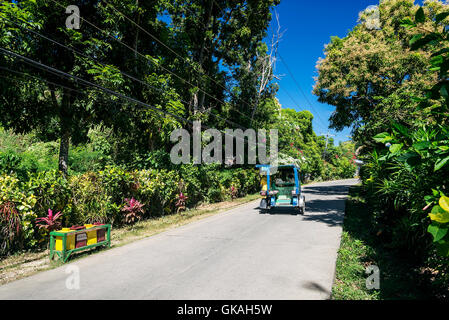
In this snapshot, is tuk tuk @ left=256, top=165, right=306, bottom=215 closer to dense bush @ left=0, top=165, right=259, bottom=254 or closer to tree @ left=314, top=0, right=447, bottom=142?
tree @ left=314, top=0, right=447, bottom=142

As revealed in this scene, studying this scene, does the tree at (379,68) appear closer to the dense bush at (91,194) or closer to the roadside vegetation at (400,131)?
the roadside vegetation at (400,131)

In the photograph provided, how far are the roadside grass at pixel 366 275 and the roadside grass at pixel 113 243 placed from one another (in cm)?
Answer: 586

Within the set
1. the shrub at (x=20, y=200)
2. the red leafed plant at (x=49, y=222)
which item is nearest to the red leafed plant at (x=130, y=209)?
the red leafed plant at (x=49, y=222)

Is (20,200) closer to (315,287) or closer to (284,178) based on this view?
(315,287)

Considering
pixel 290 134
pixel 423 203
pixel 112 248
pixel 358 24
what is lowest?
pixel 112 248

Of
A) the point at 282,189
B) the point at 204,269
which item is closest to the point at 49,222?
the point at 204,269

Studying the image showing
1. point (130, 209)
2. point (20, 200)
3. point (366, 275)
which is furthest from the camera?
point (130, 209)

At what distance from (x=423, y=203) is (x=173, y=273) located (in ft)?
14.8

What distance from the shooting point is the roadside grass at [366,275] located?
4.11 meters

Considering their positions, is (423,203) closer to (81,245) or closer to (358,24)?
(81,245)

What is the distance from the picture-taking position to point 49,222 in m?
6.55

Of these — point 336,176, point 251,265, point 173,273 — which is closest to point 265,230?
point 251,265

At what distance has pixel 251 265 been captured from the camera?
17.9ft

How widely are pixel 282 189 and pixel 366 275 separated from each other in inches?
283
